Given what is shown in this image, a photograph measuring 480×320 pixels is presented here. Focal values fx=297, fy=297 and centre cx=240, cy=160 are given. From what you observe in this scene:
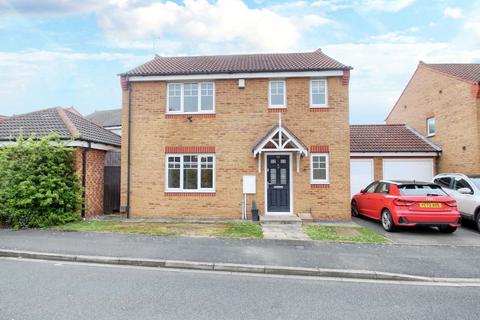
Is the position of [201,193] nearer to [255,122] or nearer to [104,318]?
[255,122]

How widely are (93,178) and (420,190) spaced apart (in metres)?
11.4

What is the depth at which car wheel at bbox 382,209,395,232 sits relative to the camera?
9109 millimetres

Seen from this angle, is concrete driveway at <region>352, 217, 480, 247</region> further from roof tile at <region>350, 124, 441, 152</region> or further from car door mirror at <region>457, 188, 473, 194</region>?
roof tile at <region>350, 124, 441, 152</region>

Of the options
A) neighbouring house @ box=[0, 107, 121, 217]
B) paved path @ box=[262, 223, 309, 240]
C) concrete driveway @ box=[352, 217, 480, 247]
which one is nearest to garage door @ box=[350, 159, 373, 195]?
concrete driveway @ box=[352, 217, 480, 247]

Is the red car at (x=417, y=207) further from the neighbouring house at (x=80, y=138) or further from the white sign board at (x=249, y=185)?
the neighbouring house at (x=80, y=138)

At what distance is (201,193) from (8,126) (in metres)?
8.36

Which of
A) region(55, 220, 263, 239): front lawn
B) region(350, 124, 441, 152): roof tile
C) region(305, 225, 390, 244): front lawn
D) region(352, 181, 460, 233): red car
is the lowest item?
region(305, 225, 390, 244): front lawn

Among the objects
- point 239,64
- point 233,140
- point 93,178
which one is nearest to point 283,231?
point 233,140

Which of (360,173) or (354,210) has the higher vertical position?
(360,173)

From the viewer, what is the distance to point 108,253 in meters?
6.59

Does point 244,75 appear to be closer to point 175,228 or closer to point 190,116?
point 190,116

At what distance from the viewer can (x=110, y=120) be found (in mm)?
31172

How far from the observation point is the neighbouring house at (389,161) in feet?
46.9

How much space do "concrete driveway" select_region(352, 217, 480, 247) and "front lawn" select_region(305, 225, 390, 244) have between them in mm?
470
